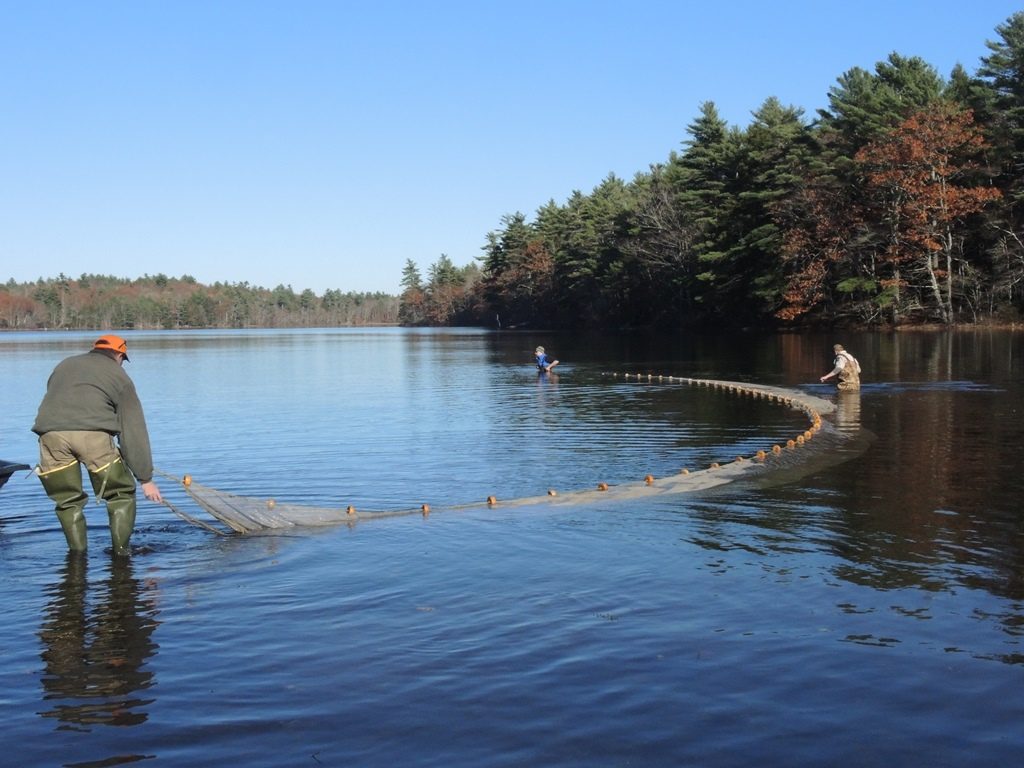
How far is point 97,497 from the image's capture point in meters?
10.2

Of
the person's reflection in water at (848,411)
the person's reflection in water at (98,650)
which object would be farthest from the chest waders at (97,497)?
the person's reflection in water at (848,411)

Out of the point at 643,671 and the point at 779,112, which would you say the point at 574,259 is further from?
the point at 643,671

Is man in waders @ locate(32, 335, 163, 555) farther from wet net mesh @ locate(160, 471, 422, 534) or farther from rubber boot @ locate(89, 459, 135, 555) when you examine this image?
wet net mesh @ locate(160, 471, 422, 534)

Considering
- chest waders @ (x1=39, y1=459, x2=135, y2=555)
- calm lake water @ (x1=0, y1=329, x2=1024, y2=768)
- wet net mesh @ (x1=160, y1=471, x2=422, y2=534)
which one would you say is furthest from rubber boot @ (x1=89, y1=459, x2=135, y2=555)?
wet net mesh @ (x1=160, y1=471, x2=422, y2=534)

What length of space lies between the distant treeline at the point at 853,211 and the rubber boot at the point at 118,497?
55.2 metres

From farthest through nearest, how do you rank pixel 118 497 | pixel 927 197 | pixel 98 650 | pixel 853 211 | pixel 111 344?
pixel 853 211 < pixel 927 197 < pixel 118 497 < pixel 111 344 < pixel 98 650

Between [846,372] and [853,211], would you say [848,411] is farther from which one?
[853,211]

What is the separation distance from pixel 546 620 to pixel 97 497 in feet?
16.7

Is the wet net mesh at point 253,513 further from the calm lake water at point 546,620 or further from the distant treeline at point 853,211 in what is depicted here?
the distant treeline at point 853,211

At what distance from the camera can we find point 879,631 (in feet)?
24.2

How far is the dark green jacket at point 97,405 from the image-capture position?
979 centimetres

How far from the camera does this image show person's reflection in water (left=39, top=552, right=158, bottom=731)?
6.27 meters

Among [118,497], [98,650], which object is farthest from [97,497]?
[98,650]

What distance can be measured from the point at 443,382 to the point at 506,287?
102847mm
